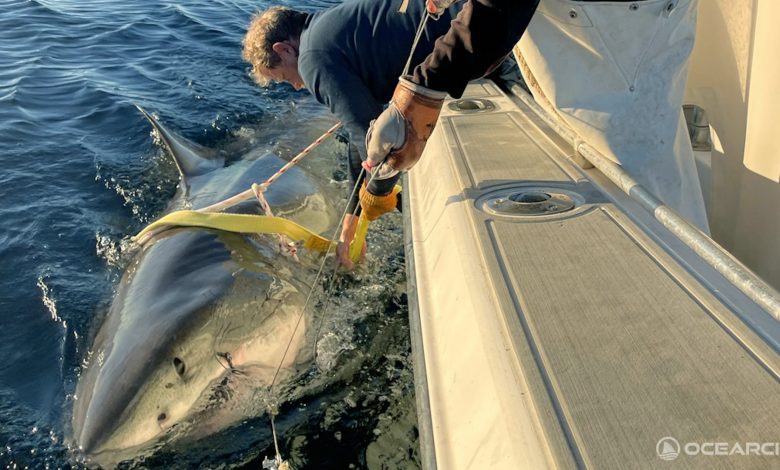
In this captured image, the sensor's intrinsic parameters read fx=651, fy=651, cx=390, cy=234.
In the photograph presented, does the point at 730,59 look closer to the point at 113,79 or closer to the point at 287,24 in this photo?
the point at 287,24

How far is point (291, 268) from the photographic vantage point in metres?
3.15

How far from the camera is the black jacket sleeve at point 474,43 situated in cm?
185

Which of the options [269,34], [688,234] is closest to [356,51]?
[269,34]

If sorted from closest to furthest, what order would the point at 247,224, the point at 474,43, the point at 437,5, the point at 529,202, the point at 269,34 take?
the point at 474,43, the point at 437,5, the point at 529,202, the point at 247,224, the point at 269,34

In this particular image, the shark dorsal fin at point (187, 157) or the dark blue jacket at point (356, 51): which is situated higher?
the dark blue jacket at point (356, 51)

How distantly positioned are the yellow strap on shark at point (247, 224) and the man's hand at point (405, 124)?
900 millimetres

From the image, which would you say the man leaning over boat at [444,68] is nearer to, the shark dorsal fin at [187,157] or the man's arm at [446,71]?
the man's arm at [446,71]

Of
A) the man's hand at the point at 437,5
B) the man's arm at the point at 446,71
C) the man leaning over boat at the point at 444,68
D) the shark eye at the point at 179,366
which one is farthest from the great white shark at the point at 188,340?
the man's hand at the point at 437,5

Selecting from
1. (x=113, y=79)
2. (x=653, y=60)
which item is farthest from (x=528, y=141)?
(x=113, y=79)

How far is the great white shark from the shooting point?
7.84 ft

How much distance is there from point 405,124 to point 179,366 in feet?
4.14

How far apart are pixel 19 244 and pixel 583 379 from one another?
380 centimetres

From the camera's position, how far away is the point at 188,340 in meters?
2.54

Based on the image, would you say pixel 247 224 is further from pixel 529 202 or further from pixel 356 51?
pixel 529 202
